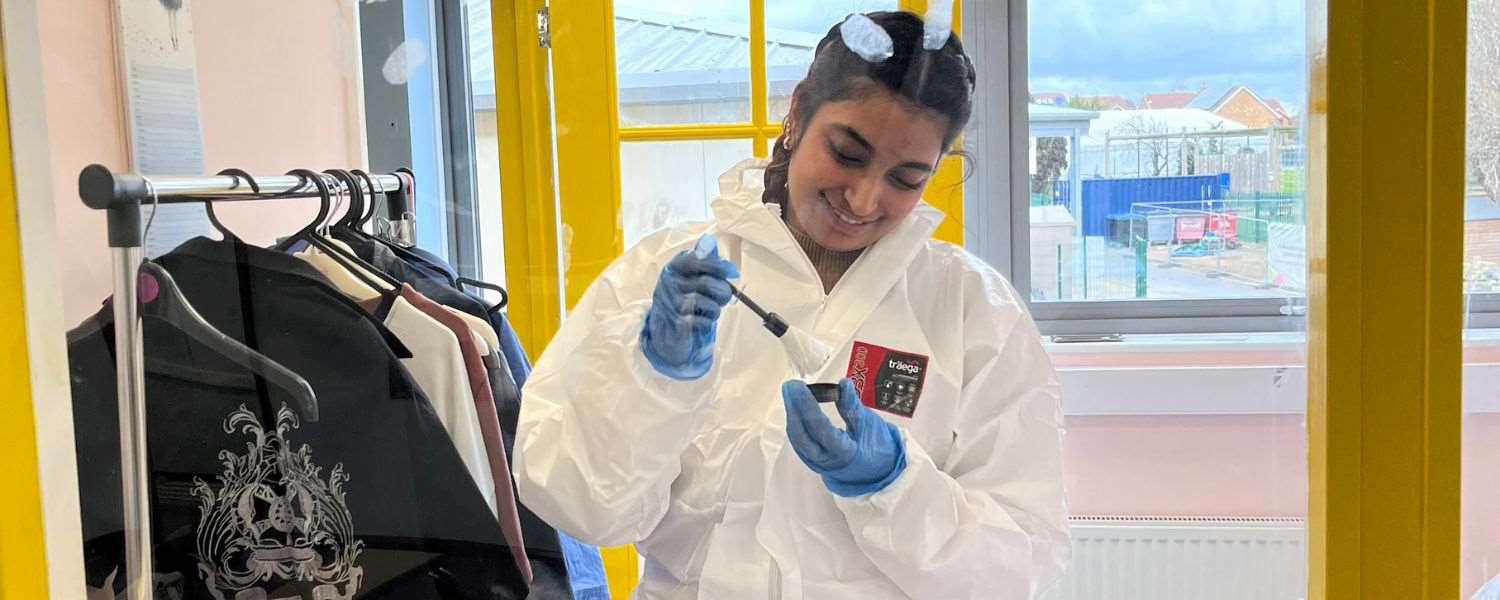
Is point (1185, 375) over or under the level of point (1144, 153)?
under

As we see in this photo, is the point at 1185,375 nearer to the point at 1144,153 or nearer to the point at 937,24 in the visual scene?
the point at 1144,153

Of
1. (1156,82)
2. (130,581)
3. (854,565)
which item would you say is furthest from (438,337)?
(1156,82)

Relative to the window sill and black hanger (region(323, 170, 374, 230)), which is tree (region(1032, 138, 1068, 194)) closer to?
the window sill

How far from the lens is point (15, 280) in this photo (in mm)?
917

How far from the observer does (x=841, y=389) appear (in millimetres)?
912

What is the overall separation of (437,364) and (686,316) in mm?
383

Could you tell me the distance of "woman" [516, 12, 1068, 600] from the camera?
92cm

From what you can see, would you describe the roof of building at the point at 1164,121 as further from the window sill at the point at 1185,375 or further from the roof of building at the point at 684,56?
the roof of building at the point at 684,56

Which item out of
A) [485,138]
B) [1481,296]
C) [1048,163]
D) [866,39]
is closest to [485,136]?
[485,138]

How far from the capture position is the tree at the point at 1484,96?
824mm

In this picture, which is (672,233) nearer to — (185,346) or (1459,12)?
(185,346)

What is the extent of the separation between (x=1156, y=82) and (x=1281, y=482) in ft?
1.18

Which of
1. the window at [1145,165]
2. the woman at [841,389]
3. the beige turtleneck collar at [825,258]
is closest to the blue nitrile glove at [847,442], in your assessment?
the woman at [841,389]

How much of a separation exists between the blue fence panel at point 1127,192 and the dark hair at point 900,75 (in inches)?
4.9
